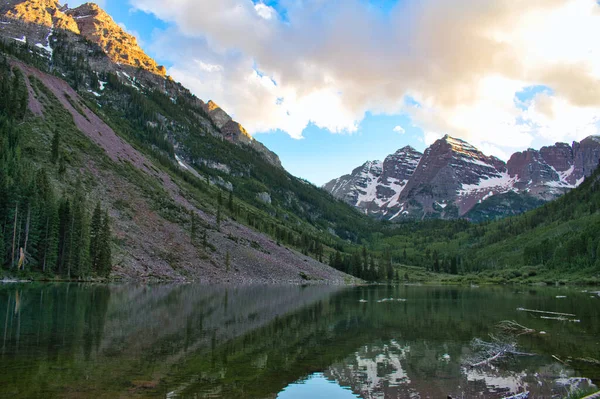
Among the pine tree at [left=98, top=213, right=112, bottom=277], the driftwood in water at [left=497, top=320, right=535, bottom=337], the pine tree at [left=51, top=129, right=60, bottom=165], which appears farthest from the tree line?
the driftwood in water at [left=497, top=320, right=535, bottom=337]

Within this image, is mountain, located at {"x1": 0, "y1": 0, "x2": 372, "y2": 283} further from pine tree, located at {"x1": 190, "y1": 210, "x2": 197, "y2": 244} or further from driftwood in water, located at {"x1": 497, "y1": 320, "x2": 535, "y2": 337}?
driftwood in water, located at {"x1": 497, "y1": 320, "x2": 535, "y2": 337}

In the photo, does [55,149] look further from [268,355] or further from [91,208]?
[268,355]

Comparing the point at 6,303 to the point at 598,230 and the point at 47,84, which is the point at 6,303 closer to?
the point at 47,84

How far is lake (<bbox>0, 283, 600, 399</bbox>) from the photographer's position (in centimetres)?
1933

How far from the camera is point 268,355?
26.6 m

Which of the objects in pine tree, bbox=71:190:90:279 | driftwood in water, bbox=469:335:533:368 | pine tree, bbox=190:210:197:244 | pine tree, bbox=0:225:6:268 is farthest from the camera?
pine tree, bbox=190:210:197:244

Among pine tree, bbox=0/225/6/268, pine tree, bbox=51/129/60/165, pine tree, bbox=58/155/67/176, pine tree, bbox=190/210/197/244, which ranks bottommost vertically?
pine tree, bbox=0/225/6/268

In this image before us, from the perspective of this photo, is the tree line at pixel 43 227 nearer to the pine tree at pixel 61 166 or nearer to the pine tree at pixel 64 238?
the pine tree at pixel 64 238

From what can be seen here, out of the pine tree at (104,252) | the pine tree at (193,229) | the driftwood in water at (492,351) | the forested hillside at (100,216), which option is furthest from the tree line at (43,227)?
the driftwood in water at (492,351)

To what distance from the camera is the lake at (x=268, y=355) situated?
19328 millimetres

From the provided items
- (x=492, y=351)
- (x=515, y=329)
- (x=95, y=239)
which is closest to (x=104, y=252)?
(x=95, y=239)

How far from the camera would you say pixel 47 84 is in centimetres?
14962

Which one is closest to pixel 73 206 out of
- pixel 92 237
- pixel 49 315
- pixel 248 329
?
pixel 92 237

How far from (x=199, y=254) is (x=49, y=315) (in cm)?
7799
